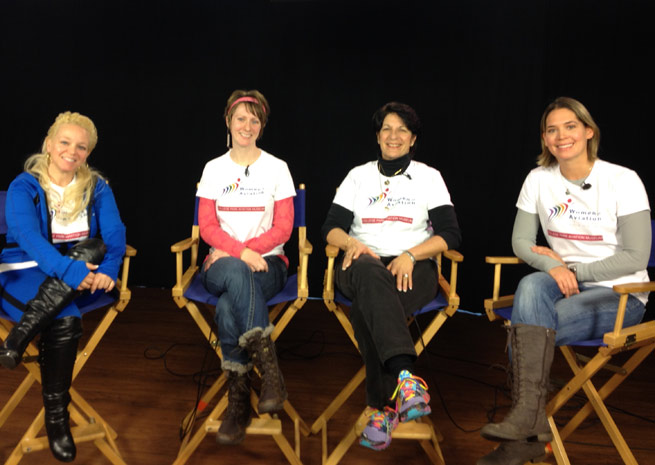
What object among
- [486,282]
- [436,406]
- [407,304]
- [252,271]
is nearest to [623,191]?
[407,304]

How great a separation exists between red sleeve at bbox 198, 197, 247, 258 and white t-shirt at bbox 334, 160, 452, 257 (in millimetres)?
584

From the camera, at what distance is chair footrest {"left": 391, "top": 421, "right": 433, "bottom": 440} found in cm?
202

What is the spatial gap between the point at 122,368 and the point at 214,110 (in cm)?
219

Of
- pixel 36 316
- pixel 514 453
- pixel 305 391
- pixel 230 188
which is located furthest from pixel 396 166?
pixel 36 316

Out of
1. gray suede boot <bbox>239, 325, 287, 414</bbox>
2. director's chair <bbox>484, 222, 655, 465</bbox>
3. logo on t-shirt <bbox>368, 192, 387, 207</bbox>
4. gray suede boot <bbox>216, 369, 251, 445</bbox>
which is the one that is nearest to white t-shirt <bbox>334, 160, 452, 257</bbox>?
logo on t-shirt <bbox>368, 192, 387, 207</bbox>

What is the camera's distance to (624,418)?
2.61 m

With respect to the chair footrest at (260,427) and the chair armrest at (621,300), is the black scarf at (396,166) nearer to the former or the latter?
the chair armrest at (621,300)

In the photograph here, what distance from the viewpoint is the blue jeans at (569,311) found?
2039 millimetres

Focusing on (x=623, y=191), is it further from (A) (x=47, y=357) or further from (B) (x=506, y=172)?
(A) (x=47, y=357)

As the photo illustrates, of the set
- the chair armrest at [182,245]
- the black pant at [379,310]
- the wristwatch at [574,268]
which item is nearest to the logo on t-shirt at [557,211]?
the wristwatch at [574,268]

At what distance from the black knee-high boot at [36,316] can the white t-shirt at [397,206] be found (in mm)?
1227

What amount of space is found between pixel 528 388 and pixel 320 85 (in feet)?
9.55

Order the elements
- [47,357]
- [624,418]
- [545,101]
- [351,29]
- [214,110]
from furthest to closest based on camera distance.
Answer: [214,110], [351,29], [545,101], [624,418], [47,357]

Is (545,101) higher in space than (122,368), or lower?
higher
